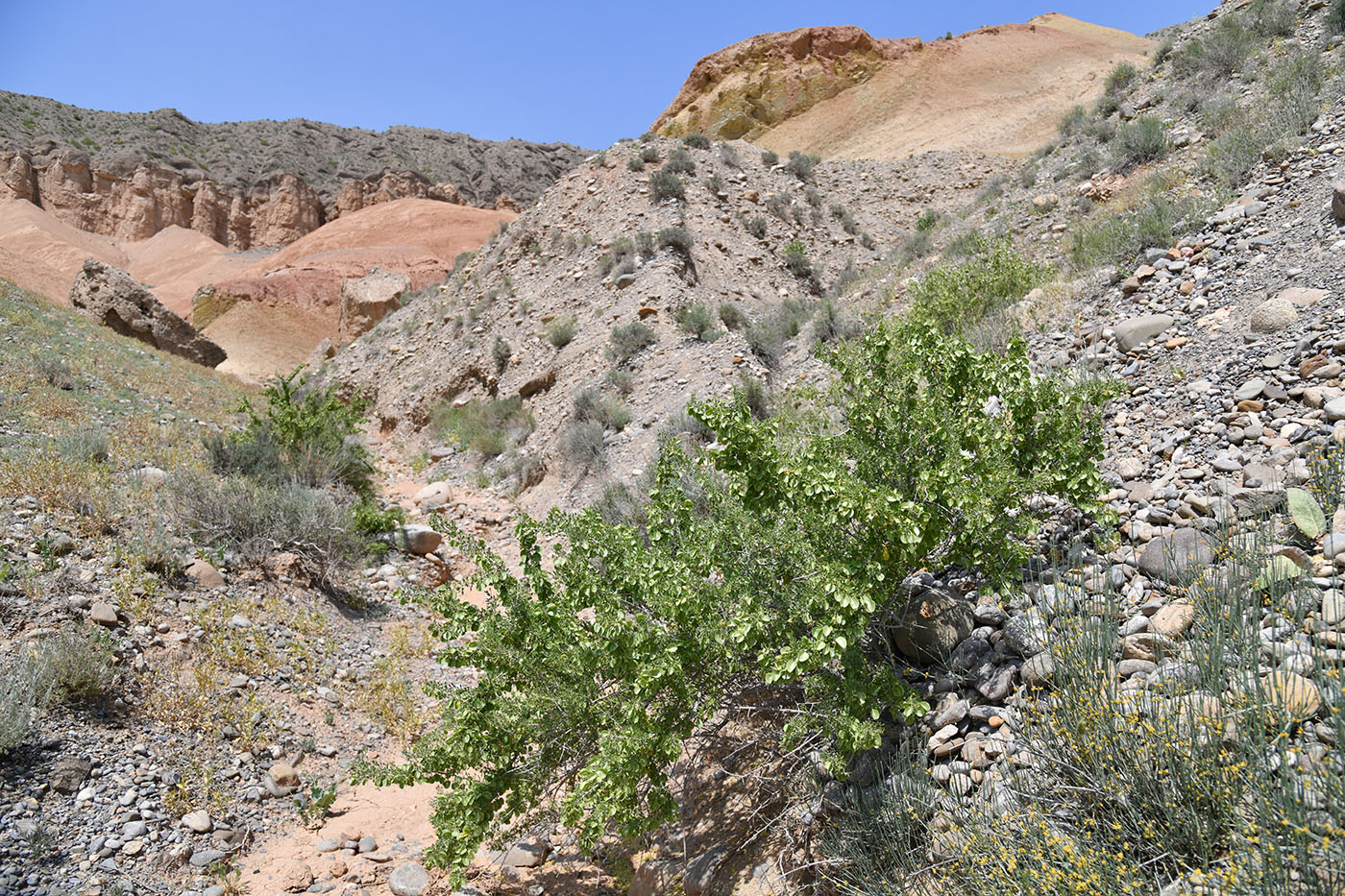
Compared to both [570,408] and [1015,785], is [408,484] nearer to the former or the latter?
[570,408]

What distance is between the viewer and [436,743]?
3.88m

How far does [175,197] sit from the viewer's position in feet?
138

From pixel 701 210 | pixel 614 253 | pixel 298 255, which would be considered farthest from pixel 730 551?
pixel 298 255

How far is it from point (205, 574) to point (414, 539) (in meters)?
2.45

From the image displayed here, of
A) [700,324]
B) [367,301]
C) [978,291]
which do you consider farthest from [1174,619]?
[367,301]

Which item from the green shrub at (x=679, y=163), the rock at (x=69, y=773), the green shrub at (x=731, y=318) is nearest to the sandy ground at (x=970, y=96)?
the green shrub at (x=679, y=163)

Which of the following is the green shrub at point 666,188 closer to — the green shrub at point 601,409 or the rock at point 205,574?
the green shrub at point 601,409

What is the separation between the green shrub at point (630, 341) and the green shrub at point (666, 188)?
4.49 meters

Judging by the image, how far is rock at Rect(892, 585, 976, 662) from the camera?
3.74m

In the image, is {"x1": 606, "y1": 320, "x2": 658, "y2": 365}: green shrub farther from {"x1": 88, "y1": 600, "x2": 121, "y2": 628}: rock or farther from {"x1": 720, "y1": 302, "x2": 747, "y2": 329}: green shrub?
{"x1": 88, "y1": 600, "x2": 121, "y2": 628}: rock

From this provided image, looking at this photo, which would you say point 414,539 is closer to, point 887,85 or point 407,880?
point 407,880

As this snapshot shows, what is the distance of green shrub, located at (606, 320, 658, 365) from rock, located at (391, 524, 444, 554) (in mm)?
4295

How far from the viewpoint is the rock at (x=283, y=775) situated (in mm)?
5043

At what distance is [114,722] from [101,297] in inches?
646
